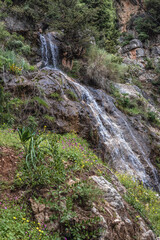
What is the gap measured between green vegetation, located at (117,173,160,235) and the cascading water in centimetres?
157

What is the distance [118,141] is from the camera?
8.55 metres

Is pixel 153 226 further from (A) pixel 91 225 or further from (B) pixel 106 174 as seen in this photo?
(A) pixel 91 225

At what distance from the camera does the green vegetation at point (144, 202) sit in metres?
4.65

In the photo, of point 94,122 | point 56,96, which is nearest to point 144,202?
point 94,122

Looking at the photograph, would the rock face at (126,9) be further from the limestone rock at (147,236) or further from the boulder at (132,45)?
the limestone rock at (147,236)

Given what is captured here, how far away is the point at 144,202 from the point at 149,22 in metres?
24.0

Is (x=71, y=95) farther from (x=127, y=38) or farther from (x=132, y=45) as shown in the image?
(x=127, y=38)

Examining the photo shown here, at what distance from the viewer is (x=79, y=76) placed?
1200 centimetres

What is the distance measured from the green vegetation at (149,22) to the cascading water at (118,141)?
1700 centimetres

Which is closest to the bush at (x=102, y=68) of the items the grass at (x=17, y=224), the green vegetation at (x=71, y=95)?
the green vegetation at (x=71, y=95)

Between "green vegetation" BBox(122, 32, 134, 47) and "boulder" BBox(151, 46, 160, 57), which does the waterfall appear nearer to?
"green vegetation" BBox(122, 32, 134, 47)

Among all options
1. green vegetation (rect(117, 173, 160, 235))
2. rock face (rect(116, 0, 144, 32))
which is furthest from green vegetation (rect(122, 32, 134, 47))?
green vegetation (rect(117, 173, 160, 235))

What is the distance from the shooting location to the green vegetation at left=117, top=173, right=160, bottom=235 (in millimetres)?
4652

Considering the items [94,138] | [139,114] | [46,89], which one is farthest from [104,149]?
[139,114]
